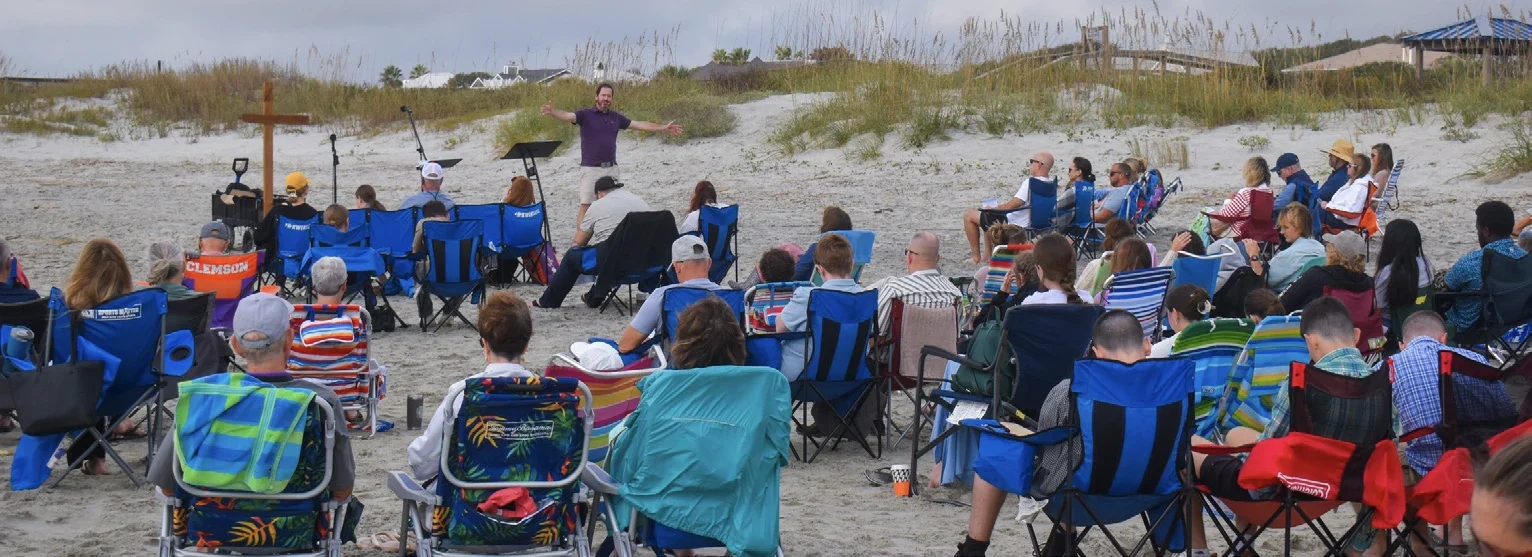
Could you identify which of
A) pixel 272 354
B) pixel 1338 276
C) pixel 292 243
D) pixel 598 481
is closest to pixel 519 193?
pixel 292 243

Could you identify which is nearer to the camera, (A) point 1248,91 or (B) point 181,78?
(A) point 1248,91

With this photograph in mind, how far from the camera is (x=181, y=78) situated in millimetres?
26031

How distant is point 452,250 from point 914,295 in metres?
3.77

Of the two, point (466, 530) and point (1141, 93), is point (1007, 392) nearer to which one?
point (466, 530)

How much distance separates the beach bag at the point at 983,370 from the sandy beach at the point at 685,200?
1.50 feet

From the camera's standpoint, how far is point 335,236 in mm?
9211

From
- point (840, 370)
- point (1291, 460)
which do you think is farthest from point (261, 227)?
point (1291, 460)

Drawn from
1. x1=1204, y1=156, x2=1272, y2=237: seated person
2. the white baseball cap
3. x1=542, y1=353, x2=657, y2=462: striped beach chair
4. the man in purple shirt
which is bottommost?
x1=542, y1=353, x2=657, y2=462: striped beach chair

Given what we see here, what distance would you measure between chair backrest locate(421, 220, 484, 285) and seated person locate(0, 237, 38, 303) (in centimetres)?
290

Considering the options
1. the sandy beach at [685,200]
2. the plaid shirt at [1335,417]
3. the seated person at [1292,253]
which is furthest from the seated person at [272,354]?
the seated person at [1292,253]

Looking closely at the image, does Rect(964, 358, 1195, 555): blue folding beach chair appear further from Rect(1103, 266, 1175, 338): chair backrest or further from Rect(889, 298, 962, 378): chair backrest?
Rect(1103, 266, 1175, 338): chair backrest

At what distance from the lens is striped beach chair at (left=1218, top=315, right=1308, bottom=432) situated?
4.72 meters

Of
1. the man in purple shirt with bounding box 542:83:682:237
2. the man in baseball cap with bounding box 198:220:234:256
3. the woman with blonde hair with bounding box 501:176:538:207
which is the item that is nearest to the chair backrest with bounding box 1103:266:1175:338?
the man in baseball cap with bounding box 198:220:234:256

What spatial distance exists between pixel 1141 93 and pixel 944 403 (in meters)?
12.3
